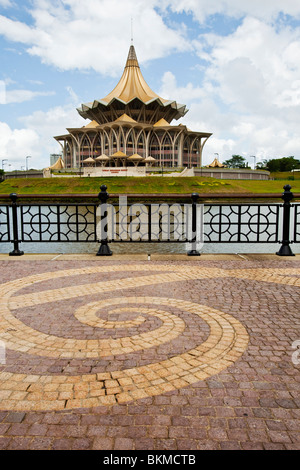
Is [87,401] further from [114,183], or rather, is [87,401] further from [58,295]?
[114,183]

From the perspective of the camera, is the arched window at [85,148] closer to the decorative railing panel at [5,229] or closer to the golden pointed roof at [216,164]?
the golden pointed roof at [216,164]

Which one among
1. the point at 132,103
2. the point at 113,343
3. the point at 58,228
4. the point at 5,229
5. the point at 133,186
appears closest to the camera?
the point at 113,343

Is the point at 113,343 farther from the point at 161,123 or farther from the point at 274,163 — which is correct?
the point at 274,163

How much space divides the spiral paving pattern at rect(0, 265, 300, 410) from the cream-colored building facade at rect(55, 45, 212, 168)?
80.1 meters

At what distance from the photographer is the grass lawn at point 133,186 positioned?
51.3m

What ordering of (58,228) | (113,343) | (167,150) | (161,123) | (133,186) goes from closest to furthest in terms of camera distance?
(113,343), (58,228), (133,186), (167,150), (161,123)

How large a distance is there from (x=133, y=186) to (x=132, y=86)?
52356mm

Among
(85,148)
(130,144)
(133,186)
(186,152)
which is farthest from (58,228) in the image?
(85,148)

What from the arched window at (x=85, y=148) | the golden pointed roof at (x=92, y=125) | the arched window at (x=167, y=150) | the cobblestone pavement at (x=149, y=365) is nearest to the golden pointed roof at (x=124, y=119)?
the golden pointed roof at (x=92, y=125)

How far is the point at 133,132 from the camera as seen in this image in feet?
292

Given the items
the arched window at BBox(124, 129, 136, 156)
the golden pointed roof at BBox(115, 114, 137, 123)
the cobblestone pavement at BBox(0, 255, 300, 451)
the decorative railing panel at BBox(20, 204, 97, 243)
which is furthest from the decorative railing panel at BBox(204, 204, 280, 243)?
the arched window at BBox(124, 129, 136, 156)

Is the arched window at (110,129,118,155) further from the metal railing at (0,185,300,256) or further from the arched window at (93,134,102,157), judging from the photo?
the metal railing at (0,185,300,256)

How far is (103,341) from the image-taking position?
338 centimetres
